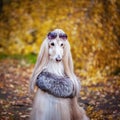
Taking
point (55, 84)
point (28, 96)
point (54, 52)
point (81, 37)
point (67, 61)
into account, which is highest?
point (81, 37)

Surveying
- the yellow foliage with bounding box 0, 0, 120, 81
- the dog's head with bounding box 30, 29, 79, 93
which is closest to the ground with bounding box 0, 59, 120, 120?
the yellow foliage with bounding box 0, 0, 120, 81

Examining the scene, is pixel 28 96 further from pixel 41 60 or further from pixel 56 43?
pixel 56 43

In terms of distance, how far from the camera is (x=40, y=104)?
4.77 m

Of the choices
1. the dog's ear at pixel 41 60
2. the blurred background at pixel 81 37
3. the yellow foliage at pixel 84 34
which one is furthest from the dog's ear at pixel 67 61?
the yellow foliage at pixel 84 34

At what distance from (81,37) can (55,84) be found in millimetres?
4179

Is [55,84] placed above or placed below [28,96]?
above

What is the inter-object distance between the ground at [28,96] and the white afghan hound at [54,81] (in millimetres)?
1367

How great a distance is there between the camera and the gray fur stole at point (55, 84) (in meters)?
4.76

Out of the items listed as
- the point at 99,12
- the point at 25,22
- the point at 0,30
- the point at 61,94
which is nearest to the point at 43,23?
the point at 25,22

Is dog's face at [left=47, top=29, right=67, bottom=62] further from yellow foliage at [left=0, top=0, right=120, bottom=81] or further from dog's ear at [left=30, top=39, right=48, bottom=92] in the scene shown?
yellow foliage at [left=0, top=0, right=120, bottom=81]

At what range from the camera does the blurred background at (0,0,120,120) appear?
851cm

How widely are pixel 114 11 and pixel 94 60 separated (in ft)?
3.60

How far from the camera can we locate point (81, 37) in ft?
29.0

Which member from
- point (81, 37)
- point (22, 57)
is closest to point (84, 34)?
point (81, 37)
